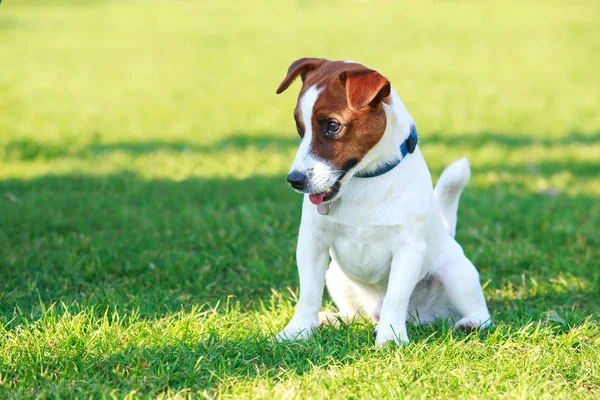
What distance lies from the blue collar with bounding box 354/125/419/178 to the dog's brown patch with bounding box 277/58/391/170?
14 centimetres

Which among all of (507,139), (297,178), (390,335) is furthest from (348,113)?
(507,139)

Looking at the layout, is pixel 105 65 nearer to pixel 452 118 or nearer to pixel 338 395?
pixel 452 118

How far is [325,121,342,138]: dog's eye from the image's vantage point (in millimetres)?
3035

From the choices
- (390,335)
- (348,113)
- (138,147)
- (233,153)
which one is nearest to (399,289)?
(390,335)

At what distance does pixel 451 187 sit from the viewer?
4031 millimetres

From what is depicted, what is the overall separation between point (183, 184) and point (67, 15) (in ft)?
64.4

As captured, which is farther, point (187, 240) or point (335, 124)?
point (187, 240)

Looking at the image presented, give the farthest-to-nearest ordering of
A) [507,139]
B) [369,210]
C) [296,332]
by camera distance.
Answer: [507,139] → [296,332] → [369,210]

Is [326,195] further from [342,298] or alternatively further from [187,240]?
[187,240]

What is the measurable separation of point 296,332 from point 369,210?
0.70 meters

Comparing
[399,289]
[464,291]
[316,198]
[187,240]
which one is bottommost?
[187,240]

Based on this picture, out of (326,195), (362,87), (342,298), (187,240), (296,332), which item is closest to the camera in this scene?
(362,87)

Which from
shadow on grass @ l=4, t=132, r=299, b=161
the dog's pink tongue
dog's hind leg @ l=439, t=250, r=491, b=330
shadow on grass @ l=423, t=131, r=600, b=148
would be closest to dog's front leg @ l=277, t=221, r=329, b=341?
the dog's pink tongue

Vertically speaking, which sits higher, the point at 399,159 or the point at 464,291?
the point at 399,159
